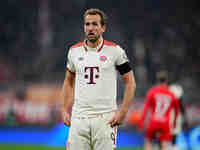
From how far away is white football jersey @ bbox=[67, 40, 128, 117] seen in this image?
382 centimetres

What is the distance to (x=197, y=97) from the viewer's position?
48.8 feet

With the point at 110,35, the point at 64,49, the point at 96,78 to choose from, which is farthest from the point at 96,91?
the point at 64,49

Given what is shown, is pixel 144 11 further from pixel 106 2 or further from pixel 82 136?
pixel 82 136

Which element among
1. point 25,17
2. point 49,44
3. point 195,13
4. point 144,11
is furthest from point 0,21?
point 195,13

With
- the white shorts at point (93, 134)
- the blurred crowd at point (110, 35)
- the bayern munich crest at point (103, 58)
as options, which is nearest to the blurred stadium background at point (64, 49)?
the blurred crowd at point (110, 35)

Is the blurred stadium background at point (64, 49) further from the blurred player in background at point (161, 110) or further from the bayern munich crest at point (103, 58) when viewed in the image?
the bayern munich crest at point (103, 58)

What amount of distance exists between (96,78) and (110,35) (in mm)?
12742

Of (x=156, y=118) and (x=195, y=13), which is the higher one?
(x=195, y=13)

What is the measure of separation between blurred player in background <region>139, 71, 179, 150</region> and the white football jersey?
3.42m

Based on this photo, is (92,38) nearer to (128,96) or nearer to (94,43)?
(94,43)

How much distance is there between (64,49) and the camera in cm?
1672

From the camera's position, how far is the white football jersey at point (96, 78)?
3.82 m

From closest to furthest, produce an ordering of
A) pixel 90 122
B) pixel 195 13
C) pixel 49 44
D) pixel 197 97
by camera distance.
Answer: pixel 90 122
pixel 197 97
pixel 49 44
pixel 195 13

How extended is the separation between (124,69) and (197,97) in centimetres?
1149
